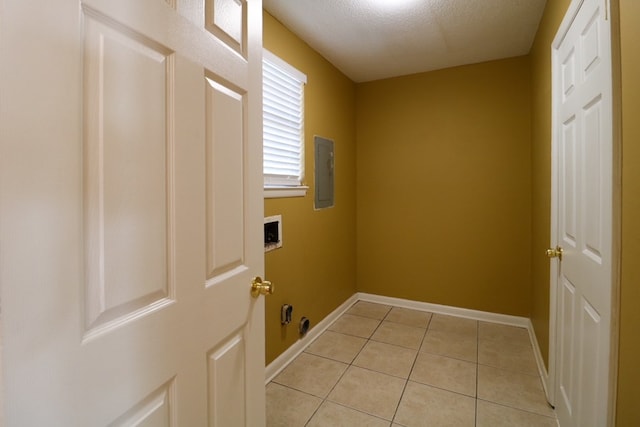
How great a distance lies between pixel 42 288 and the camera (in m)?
0.48

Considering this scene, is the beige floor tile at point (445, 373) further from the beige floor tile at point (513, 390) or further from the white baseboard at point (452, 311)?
the white baseboard at point (452, 311)

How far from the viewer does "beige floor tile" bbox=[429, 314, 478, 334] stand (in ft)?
9.16

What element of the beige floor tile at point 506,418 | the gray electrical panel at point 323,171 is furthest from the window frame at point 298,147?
the beige floor tile at point 506,418

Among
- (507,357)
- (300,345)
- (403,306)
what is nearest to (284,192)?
(300,345)

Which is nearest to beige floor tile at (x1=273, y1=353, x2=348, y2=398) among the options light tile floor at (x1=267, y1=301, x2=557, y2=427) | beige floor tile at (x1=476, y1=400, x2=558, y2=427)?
light tile floor at (x1=267, y1=301, x2=557, y2=427)

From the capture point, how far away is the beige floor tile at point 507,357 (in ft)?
7.25

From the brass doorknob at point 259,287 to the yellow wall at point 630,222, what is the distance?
3.37ft

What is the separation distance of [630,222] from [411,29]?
195 centimetres

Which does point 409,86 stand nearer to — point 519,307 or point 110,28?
point 519,307

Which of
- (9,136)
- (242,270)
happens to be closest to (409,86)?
(242,270)

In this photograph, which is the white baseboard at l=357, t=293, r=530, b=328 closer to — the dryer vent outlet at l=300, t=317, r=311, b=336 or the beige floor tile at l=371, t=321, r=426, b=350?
the beige floor tile at l=371, t=321, r=426, b=350

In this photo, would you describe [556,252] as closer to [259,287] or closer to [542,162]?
[542,162]

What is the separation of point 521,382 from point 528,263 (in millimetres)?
1132

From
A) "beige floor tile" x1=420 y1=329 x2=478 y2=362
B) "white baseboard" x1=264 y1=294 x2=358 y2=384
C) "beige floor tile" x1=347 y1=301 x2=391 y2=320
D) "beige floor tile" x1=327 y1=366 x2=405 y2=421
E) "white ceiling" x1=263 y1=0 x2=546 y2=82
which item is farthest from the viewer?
"beige floor tile" x1=347 y1=301 x2=391 y2=320
